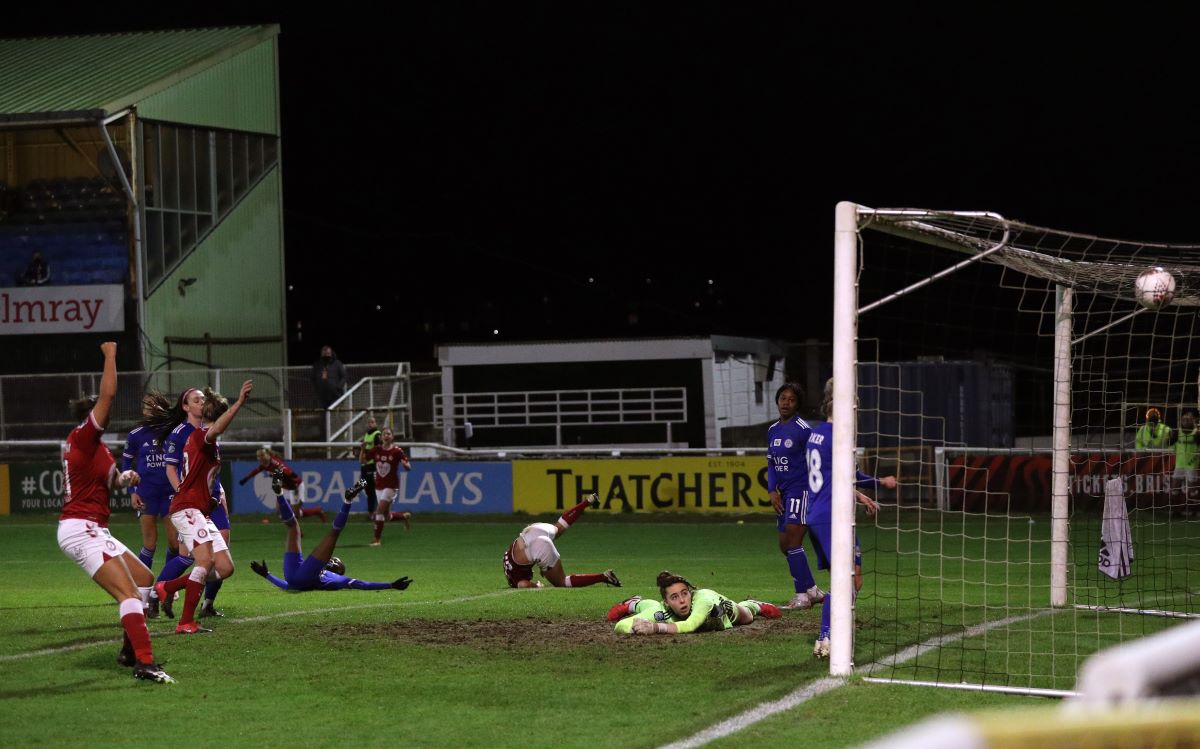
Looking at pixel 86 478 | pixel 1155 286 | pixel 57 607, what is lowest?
pixel 57 607

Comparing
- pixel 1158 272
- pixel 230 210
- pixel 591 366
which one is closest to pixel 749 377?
pixel 591 366

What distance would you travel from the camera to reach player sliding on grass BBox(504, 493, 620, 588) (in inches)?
570

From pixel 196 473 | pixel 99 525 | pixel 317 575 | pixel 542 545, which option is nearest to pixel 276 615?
pixel 317 575

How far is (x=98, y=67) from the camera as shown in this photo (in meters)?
38.0

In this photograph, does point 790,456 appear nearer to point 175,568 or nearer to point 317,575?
→ point 317,575

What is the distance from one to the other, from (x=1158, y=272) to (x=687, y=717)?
6021 mm

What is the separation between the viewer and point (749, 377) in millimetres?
39594

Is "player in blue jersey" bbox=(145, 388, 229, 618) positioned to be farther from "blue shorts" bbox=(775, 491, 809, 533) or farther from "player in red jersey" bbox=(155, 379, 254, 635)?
"blue shorts" bbox=(775, 491, 809, 533)

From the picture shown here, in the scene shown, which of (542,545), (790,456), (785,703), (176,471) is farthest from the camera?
(542,545)

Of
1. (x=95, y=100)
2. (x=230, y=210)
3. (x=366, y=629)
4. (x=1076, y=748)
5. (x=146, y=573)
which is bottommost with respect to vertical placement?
(x=366, y=629)

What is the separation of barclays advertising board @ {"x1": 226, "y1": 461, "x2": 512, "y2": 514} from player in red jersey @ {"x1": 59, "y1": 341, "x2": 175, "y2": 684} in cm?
1788

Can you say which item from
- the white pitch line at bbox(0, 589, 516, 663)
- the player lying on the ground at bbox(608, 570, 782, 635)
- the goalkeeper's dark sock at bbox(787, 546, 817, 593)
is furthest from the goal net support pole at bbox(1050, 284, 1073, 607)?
the white pitch line at bbox(0, 589, 516, 663)

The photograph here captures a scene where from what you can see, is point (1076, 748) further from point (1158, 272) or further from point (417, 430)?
point (417, 430)

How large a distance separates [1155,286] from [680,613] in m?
4.69
